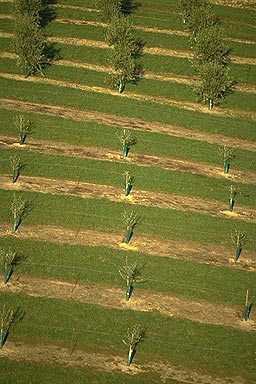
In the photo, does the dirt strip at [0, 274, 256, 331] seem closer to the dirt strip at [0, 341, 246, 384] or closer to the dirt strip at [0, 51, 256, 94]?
the dirt strip at [0, 341, 246, 384]

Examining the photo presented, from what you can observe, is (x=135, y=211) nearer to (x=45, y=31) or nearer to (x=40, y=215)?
(x=40, y=215)

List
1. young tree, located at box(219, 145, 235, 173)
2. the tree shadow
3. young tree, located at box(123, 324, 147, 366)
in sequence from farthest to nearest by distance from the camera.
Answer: the tree shadow, young tree, located at box(219, 145, 235, 173), young tree, located at box(123, 324, 147, 366)

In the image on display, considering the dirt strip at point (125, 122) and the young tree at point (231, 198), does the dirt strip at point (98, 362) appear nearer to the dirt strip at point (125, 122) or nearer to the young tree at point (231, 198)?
the young tree at point (231, 198)

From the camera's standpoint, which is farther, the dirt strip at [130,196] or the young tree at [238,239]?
the dirt strip at [130,196]

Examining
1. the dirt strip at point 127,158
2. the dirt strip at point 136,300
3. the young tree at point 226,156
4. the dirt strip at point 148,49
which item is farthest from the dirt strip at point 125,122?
the dirt strip at point 136,300

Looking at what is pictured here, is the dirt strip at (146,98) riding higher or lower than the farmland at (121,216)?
higher

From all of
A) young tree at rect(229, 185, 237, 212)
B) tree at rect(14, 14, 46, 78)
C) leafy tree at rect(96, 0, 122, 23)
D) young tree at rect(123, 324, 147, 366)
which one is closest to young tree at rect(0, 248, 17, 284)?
young tree at rect(123, 324, 147, 366)

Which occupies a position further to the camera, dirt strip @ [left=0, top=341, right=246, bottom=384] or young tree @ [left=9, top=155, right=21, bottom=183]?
young tree @ [left=9, top=155, right=21, bottom=183]

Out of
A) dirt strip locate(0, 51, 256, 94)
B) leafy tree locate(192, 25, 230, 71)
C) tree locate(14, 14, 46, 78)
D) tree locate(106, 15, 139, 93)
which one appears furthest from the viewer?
dirt strip locate(0, 51, 256, 94)

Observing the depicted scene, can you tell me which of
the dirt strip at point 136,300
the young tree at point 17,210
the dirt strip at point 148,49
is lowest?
the dirt strip at point 136,300
